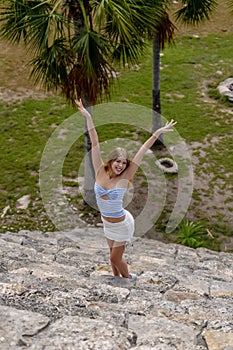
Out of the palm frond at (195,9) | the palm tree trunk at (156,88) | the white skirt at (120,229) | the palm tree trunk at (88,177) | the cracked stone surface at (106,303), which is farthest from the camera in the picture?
the palm tree trunk at (156,88)

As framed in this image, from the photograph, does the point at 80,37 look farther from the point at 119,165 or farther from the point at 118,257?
the point at 118,257

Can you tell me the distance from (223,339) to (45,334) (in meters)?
0.88

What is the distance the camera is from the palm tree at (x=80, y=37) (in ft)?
18.8

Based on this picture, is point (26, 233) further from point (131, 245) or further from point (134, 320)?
point (134, 320)

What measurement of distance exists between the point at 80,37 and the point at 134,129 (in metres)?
4.20

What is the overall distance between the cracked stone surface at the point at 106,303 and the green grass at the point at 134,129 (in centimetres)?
292

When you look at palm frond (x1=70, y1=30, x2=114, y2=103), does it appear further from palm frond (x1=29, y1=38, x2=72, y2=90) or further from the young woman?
the young woman

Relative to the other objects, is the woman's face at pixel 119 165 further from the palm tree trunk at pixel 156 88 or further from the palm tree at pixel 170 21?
the palm tree trunk at pixel 156 88

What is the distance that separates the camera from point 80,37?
5.92 m

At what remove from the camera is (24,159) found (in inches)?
352

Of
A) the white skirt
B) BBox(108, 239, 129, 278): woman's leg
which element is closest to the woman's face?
the white skirt

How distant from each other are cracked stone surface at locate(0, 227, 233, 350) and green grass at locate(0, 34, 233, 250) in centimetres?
292

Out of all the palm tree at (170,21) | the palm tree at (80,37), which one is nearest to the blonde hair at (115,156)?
the palm tree at (80,37)

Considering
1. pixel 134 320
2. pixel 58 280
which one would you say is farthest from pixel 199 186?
pixel 134 320
